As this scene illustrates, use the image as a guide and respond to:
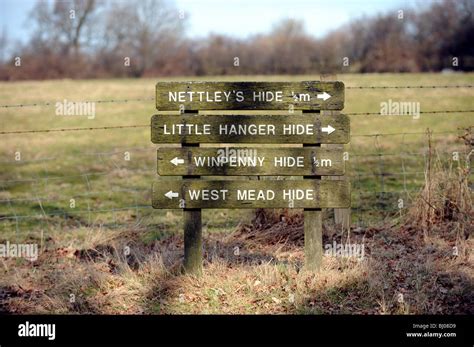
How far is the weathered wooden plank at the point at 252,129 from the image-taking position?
6.11m

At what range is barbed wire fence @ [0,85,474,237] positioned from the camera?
358 inches

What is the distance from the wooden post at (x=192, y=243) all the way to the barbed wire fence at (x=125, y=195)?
6.42 feet

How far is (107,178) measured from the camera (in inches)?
520

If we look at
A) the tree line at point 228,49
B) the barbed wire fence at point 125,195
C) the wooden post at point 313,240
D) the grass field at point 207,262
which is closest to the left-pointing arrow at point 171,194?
the grass field at point 207,262

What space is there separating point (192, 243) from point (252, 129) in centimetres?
133

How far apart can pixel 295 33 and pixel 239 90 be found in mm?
35339

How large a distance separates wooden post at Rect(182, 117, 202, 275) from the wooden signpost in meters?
0.14

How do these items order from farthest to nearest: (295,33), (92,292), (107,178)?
(295,33) → (107,178) → (92,292)

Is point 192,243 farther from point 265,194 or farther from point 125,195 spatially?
point 125,195

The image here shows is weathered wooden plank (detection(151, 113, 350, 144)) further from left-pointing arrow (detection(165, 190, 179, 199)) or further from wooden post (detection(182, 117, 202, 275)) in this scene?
wooden post (detection(182, 117, 202, 275))

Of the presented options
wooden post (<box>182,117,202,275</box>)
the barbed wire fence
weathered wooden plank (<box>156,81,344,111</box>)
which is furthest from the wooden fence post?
the barbed wire fence

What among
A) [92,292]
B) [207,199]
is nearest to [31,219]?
[92,292]

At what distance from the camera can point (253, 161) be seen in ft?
20.1
